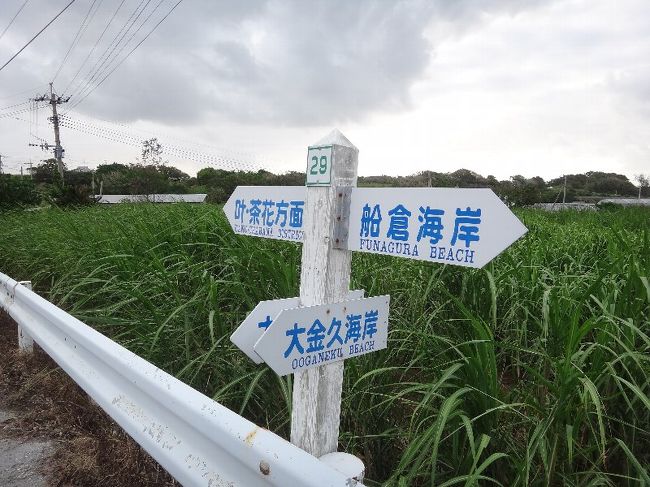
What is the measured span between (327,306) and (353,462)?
43 cm

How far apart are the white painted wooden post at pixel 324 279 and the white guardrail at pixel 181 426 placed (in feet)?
0.49

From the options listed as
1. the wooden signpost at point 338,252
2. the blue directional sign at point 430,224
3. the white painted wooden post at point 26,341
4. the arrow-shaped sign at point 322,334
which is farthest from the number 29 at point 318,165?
the white painted wooden post at point 26,341

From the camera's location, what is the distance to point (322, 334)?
123 centimetres

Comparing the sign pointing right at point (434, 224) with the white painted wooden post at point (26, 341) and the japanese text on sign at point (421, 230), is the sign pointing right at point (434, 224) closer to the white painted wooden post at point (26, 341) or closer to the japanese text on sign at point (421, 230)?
the japanese text on sign at point (421, 230)

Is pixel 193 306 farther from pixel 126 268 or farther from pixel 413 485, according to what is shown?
pixel 413 485

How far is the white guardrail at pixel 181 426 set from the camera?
114 cm

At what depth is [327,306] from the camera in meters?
1.22

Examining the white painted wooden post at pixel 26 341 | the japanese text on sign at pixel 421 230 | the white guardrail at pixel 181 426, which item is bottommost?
the white painted wooden post at pixel 26 341

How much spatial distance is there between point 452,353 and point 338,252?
0.92 meters

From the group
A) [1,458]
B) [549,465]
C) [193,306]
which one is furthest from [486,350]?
[1,458]

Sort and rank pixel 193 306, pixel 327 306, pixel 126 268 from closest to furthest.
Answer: pixel 327 306, pixel 193 306, pixel 126 268

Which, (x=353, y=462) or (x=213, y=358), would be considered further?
(x=213, y=358)

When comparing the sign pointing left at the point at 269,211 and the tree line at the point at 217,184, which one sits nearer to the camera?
the sign pointing left at the point at 269,211

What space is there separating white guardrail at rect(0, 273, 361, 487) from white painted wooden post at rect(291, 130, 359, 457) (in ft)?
0.49
